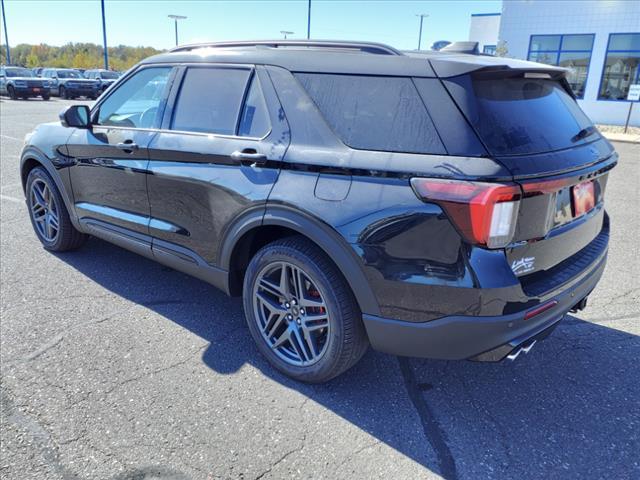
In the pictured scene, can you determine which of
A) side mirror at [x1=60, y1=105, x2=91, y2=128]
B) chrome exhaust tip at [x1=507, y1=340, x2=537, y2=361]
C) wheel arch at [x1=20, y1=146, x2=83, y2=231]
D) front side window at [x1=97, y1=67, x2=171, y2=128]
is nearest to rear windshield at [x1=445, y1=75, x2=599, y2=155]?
chrome exhaust tip at [x1=507, y1=340, x2=537, y2=361]

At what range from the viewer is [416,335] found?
238 centimetres

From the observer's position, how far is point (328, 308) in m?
2.62

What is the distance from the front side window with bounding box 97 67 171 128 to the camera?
357 cm

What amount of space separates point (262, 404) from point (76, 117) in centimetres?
277

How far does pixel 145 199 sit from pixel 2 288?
1497 millimetres

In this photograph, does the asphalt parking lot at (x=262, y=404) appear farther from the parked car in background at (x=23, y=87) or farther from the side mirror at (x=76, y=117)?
the parked car in background at (x=23, y=87)

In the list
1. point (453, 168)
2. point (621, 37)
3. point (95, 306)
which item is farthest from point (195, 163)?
point (621, 37)

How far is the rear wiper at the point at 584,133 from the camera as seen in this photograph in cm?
262

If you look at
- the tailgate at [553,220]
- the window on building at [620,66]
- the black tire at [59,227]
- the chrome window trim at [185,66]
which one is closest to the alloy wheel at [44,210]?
the black tire at [59,227]

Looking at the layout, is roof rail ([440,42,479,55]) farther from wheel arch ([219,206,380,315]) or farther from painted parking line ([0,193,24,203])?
painted parking line ([0,193,24,203])

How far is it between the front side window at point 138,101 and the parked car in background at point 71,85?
1144 inches

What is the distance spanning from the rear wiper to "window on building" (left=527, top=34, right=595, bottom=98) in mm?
19371

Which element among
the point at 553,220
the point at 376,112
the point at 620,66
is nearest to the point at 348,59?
the point at 376,112

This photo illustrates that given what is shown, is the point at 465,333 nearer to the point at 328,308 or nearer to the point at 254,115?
the point at 328,308
